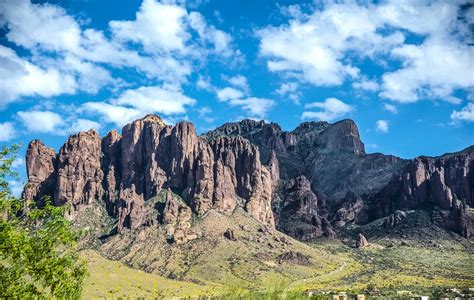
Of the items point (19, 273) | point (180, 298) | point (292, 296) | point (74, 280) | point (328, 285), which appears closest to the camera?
point (19, 273)

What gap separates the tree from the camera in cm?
3103

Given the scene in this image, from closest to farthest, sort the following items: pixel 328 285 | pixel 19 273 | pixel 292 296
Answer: pixel 19 273 → pixel 292 296 → pixel 328 285

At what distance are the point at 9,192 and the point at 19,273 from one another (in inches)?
203

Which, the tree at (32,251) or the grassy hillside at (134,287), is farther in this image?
the grassy hillside at (134,287)

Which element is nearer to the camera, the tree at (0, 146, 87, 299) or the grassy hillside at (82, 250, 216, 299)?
the tree at (0, 146, 87, 299)

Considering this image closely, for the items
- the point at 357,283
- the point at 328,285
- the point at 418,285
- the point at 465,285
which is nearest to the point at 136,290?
the point at 328,285

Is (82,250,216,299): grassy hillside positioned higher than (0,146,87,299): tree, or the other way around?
(0,146,87,299): tree

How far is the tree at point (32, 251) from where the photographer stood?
31031mm

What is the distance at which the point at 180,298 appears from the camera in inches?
6486

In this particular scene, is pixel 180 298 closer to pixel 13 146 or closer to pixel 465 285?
pixel 465 285

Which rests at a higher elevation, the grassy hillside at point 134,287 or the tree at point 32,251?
the tree at point 32,251

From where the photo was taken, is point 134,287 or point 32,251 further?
point 134,287

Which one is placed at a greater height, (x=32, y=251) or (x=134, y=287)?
(x=32, y=251)

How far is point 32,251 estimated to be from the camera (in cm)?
3294
